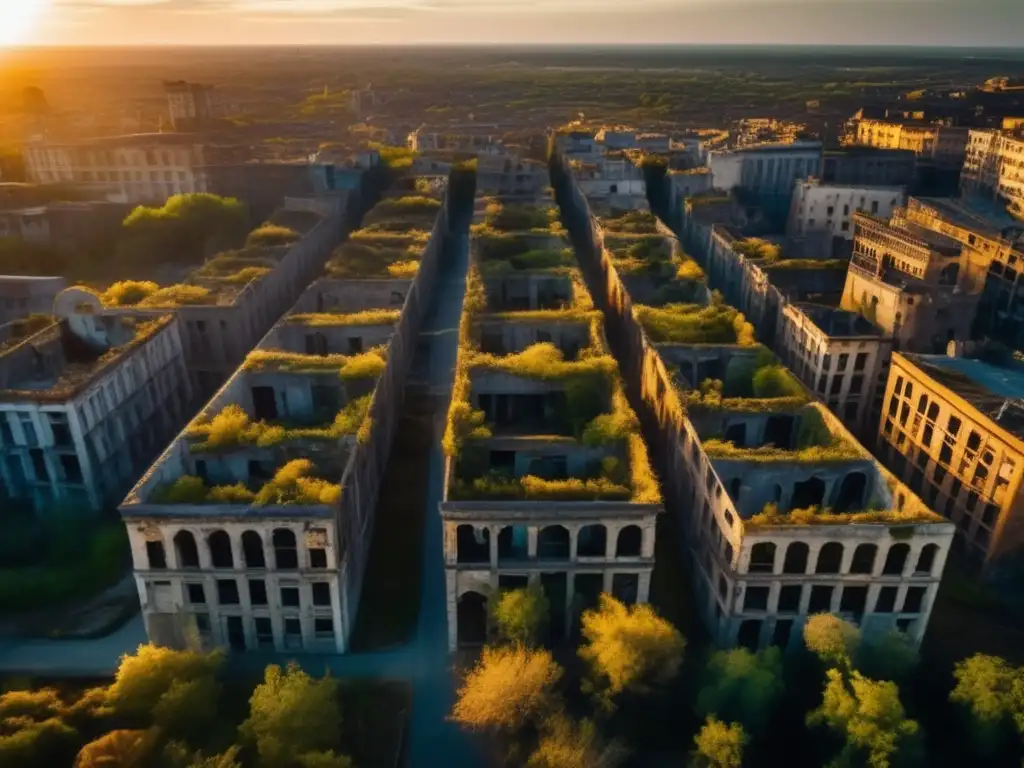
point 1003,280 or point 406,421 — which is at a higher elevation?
point 1003,280

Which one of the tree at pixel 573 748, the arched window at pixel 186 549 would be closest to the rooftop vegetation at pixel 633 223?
the arched window at pixel 186 549

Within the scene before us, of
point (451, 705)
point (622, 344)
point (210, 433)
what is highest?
point (210, 433)

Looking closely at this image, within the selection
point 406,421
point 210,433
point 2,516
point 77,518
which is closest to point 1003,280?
point 406,421

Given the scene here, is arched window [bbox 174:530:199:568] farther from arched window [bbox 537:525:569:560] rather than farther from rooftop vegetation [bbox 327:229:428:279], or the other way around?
rooftop vegetation [bbox 327:229:428:279]

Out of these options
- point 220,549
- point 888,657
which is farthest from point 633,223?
point 220,549

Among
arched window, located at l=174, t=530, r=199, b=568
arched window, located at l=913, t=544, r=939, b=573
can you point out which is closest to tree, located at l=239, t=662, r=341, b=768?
arched window, located at l=174, t=530, r=199, b=568

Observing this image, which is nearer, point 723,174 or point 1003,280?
point 1003,280

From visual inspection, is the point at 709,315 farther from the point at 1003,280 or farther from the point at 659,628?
the point at 1003,280
